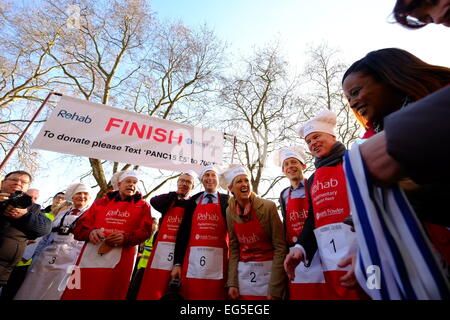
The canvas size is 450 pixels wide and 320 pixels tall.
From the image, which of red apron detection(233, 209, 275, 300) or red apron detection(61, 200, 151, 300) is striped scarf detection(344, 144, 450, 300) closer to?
red apron detection(233, 209, 275, 300)

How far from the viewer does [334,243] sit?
178cm

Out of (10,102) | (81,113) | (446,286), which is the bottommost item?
(446,286)

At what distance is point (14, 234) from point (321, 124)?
3842mm

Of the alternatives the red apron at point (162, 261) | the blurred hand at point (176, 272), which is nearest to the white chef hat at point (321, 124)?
the red apron at point (162, 261)

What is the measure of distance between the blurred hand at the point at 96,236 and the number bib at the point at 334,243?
8.59 feet

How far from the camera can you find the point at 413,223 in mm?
493

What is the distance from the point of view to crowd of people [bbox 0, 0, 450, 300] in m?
0.49

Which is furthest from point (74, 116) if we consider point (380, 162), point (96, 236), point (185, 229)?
point (380, 162)

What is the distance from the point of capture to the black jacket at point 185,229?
3036 millimetres

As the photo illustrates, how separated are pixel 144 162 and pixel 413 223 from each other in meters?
4.38

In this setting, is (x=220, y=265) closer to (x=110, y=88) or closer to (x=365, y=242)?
(x=365, y=242)

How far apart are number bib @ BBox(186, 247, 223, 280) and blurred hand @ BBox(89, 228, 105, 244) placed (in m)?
1.20

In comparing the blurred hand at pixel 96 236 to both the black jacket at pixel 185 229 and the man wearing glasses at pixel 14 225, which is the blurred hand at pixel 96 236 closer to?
the man wearing glasses at pixel 14 225

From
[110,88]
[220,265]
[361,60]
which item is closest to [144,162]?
[220,265]
